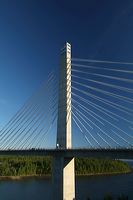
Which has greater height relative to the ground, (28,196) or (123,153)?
(123,153)

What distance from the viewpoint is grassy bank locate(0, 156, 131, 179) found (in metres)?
65.0

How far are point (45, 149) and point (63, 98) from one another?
18.7ft

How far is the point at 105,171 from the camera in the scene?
7394 cm

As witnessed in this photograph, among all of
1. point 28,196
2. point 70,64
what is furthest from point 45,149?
point 28,196

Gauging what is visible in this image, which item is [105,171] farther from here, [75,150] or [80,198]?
[75,150]

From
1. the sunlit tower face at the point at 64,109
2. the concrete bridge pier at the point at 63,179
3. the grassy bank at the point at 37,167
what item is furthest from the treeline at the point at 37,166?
the sunlit tower face at the point at 64,109

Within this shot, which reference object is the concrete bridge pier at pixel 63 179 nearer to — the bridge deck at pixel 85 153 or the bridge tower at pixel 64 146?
the bridge tower at pixel 64 146

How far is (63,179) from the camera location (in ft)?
79.7

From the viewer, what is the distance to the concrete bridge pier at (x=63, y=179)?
950 inches

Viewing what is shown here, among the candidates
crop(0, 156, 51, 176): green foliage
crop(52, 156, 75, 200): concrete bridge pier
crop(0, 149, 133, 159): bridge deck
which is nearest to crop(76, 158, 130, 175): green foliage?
→ crop(0, 156, 51, 176): green foliage

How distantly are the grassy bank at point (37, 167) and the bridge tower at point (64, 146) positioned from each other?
40.6m

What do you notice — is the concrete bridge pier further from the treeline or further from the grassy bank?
the treeline

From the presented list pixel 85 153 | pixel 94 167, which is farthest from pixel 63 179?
pixel 94 167

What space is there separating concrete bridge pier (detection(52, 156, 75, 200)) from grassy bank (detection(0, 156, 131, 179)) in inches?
1595
